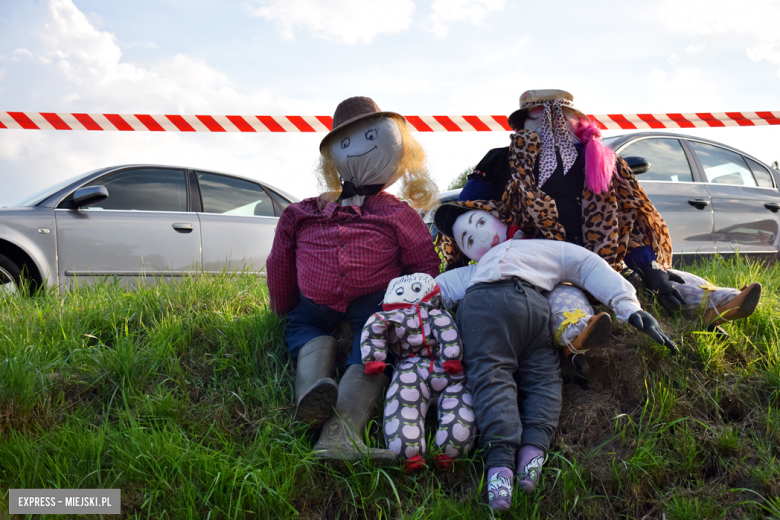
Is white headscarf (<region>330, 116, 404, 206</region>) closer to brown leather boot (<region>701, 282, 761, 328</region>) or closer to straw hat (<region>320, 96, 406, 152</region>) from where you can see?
straw hat (<region>320, 96, 406, 152</region>)

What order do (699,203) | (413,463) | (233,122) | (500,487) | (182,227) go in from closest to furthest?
(500,487)
(413,463)
(182,227)
(699,203)
(233,122)

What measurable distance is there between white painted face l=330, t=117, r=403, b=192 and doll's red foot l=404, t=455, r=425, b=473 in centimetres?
155

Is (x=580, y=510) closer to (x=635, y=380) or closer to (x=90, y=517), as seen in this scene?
(x=635, y=380)

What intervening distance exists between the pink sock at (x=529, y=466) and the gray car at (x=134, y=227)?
9.12 ft

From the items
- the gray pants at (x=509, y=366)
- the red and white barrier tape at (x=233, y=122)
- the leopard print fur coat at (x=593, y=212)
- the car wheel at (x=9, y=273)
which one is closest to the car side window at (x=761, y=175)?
the red and white barrier tape at (x=233, y=122)

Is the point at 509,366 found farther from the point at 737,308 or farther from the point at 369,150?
the point at 369,150

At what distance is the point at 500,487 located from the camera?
1794mm

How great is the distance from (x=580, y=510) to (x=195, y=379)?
1917 millimetres

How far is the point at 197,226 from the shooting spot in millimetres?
5039

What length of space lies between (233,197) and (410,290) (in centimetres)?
376

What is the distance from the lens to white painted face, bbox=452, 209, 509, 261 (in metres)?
2.54

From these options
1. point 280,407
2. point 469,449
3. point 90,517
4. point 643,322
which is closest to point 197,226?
point 280,407

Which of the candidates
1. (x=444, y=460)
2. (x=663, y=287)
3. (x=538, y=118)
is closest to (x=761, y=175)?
(x=663, y=287)

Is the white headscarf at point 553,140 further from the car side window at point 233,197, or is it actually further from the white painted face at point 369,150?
the car side window at point 233,197
